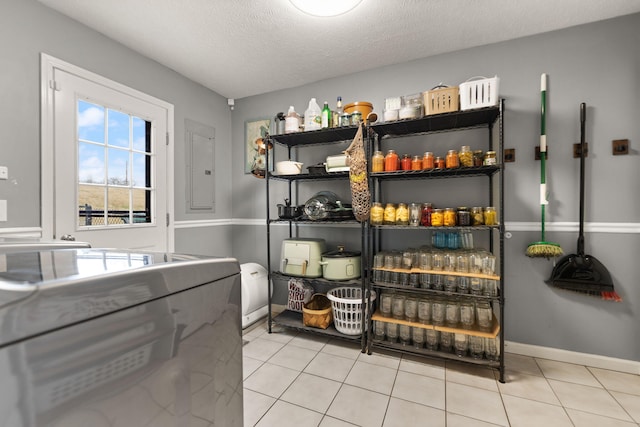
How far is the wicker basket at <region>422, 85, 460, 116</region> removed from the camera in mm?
1991

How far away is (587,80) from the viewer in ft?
6.72

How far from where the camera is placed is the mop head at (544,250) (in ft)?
6.66

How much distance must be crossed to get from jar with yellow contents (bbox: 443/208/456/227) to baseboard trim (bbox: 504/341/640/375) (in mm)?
1122

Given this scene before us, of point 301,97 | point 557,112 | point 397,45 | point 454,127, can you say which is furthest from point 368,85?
point 557,112

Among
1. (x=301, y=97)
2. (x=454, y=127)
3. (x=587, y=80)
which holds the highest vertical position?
(x=301, y=97)

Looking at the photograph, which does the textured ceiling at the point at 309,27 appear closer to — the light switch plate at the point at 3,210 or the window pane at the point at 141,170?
the window pane at the point at 141,170

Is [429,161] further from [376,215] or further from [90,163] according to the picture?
[90,163]

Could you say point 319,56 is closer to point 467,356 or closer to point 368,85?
point 368,85

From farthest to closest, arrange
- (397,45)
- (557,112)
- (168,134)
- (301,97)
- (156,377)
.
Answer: (301,97)
(168,134)
(397,45)
(557,112)
(156,377)

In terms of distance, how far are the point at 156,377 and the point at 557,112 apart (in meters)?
2.80

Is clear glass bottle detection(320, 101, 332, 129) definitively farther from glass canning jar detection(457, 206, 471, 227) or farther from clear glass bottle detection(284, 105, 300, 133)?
glass canning jar detection(457, 206, 471, 227)

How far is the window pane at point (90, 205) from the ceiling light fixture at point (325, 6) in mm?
1934

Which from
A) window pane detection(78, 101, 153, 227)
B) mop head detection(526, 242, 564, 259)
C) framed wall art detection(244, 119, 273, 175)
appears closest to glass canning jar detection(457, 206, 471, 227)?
mop head detection(526, 242, 564, 259)

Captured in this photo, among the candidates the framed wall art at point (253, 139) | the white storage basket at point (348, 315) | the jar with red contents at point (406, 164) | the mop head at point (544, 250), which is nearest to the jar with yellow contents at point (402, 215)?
the jar with red contents at point (406, 164)
